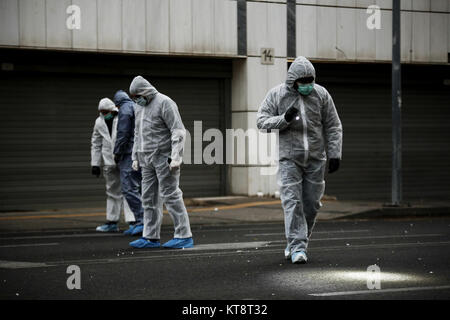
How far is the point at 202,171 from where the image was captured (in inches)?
774

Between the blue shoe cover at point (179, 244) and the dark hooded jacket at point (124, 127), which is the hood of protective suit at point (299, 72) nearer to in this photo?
the blue shoe cover at point (179, 244)

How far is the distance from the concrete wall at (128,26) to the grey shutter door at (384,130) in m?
3.13

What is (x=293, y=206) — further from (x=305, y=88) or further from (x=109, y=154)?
(x=109, y=154)

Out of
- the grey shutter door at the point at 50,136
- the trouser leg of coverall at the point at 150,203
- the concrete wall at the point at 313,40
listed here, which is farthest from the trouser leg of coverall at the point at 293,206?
the concrete wall at the point at 313,40

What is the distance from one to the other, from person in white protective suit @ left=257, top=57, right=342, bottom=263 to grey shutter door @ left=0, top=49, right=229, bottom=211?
963cm

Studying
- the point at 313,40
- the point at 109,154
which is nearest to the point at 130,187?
the point at 109,154

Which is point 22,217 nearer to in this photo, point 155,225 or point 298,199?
point 155,225

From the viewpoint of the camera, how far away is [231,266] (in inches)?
339

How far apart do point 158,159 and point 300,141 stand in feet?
6.48

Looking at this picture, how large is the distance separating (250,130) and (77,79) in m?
3.82

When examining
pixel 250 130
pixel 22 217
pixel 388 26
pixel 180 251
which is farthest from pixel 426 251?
pixel 388 26

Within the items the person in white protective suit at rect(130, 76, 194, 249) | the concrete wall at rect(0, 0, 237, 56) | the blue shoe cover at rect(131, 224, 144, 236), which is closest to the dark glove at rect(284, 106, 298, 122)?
the person in white protective suit at rect(130, 76, 194, 249)

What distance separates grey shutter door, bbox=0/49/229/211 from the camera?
57.6ft

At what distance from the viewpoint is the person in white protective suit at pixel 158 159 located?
33.3 ft
